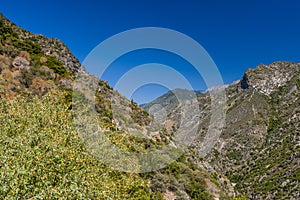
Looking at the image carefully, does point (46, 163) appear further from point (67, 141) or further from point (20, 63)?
point (20, 63)

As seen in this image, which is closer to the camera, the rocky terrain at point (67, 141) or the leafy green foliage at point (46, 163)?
the leafy green foliage at point (46, 163)

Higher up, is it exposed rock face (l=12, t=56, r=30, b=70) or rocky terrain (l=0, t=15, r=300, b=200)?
exposed rock face (l=12, t=56, r=30, b=70)

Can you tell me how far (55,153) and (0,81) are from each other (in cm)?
3194

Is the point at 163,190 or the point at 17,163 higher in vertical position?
the point at 163,190

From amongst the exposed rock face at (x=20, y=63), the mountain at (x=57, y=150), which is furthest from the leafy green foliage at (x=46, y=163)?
the exposed rock face at (x=20, y=63)

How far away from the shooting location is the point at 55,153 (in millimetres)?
16531

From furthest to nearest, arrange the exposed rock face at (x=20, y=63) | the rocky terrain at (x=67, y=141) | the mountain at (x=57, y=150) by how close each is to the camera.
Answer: the exposed rock face at (x=20, y=63)
the rocky terrain at (x=67, y=141)
the mountain at (x=57, y=150)

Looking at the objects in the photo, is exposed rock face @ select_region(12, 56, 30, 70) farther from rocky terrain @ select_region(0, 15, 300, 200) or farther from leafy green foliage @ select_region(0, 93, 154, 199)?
leafy green foliage @ select_region(0, 93, 154, 199)

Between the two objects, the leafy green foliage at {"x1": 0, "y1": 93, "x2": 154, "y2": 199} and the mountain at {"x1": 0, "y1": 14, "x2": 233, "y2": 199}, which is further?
the mountain at {"x1": 0, "y1": 14, "x2": 233, "y2": 199}

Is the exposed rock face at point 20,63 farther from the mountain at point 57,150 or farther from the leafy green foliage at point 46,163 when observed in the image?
the leafy green foliage at point 46,163

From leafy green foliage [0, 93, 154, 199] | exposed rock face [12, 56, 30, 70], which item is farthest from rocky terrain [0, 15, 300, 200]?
exposed rock face [12, 56, 30, 70]

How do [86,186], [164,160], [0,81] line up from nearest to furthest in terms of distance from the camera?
[86,186]
[0,81]
[164,160]

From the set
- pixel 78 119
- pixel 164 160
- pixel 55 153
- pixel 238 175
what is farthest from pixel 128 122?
pixel 238 175

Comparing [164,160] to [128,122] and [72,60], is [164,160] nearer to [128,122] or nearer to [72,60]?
[128,122]
